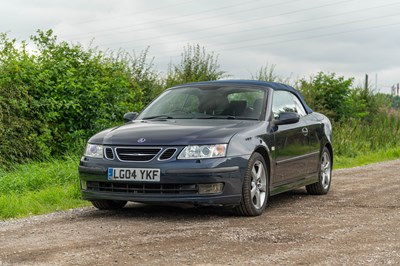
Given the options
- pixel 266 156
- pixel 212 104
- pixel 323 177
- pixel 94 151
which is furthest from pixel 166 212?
pixel 323 177

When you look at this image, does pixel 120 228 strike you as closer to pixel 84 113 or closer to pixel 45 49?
pixel 84 113

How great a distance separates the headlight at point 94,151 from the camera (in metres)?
8.01

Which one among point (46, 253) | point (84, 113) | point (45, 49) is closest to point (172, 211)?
point (46, 253)

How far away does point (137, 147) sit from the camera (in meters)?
7.71

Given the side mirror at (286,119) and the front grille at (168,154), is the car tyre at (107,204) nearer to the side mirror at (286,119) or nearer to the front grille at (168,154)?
the front grille at (168,154)

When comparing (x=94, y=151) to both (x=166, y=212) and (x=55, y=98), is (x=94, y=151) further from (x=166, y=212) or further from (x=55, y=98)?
(x=55, y=98)

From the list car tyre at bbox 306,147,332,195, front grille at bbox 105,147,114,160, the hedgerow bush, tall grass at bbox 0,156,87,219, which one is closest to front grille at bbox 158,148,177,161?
front grille at bbox 105,147,114,160

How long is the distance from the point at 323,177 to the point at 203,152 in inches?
133

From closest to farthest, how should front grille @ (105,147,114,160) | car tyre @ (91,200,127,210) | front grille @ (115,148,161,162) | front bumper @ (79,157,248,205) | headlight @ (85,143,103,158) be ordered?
front bumper @ (79,157,248,205), front grille @ (115,148,161,162), front grille @ (105,147,114,160), headlight @ (85,143,103,158), car tyre @ (91,200,127,210)

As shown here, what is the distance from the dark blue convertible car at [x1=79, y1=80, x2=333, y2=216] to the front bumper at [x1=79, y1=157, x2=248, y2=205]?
0.03 ft

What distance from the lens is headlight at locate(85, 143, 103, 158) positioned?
26.3ft

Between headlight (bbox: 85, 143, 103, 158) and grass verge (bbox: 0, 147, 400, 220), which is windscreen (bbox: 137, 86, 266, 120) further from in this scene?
grass verge (bbox: 0, 147, 400, 220)

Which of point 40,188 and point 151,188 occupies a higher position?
point 151,188

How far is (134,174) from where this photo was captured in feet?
25.1
